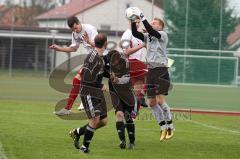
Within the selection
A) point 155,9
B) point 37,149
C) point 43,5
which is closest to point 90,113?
point 37,149

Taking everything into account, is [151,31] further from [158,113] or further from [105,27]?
[105,27]

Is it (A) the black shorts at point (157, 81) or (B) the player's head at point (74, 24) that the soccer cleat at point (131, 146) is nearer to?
(A) the black shorts at point (157, 81)

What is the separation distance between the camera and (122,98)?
10984 mm

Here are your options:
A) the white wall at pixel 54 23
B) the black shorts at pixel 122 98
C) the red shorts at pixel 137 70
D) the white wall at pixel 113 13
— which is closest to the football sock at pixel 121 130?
the black shorts at pixel 122 98

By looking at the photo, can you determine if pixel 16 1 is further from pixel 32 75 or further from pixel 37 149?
pixel 37 149

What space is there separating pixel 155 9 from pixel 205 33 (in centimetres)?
341

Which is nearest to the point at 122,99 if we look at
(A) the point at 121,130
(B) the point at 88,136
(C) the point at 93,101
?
(A) the point at 121,130

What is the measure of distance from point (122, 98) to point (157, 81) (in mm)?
1737

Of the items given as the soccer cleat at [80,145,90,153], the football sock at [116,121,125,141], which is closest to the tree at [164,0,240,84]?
the football sock at [116,121,125,141]

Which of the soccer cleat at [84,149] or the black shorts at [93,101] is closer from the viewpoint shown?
the soccer cleat at [84,149]

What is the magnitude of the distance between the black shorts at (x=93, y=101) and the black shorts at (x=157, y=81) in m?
2.24

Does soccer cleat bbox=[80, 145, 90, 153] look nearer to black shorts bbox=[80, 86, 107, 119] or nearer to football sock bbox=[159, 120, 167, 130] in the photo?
black shorts bbox=[80, 86, 107, 119]

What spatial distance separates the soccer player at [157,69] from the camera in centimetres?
1194

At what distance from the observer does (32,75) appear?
31.5 meters
